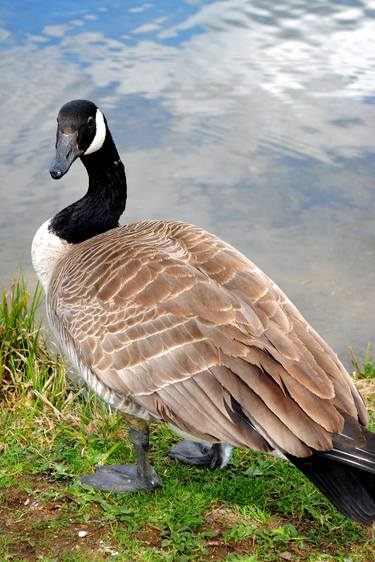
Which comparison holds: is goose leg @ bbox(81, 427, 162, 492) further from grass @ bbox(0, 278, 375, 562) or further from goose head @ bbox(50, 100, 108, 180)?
goose head @ bbox(50, 100, 108, 180)

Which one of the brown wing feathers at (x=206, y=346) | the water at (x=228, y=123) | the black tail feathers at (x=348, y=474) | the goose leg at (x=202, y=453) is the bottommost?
the water at (x=228, y=123)

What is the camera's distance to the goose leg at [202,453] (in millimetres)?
4691

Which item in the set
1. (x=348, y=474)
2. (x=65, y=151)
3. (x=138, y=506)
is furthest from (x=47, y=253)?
(x=348, y=474)

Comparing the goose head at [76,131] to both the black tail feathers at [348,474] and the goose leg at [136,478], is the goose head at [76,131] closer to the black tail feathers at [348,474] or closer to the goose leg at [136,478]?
the goose leg at [136,478]

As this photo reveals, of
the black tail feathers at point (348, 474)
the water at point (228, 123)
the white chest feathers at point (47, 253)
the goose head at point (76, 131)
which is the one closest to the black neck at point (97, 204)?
the white chest feathers at point (47, 253)

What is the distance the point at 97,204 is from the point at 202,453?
6.00 feet

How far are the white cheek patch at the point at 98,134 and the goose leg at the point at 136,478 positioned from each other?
74.8 inches

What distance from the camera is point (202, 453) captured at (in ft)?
15.9

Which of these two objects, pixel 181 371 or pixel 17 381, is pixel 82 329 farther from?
pixel 17 381

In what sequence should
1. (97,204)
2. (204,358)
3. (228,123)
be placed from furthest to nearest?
(228,123)
(97,204)
(204,358)

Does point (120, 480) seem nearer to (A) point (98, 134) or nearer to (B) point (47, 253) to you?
(B) point (47, 253)

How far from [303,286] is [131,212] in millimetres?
2158

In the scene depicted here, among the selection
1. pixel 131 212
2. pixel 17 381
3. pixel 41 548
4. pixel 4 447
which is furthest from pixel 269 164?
pixel 41 548

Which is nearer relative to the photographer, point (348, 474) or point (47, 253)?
point (348, 474)
